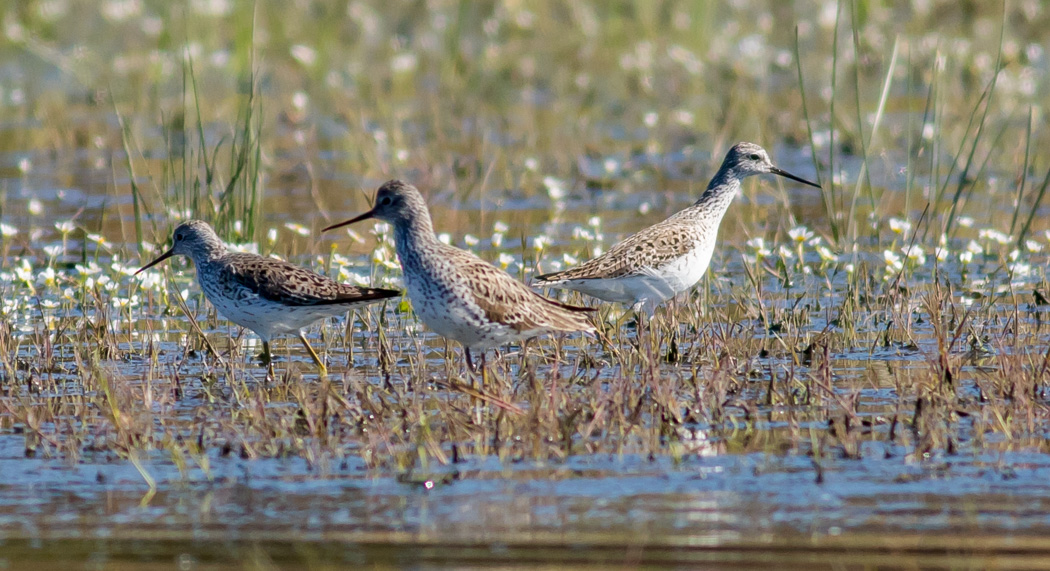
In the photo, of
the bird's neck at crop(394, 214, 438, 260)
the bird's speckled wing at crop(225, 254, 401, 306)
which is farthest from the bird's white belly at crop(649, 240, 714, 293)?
the bird's speckled wing at crop(225, 254, 401, 306)

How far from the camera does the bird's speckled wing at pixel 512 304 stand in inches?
319

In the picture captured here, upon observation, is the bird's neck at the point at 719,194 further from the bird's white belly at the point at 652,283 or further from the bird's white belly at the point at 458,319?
the bird's white belly at the point at 458,319

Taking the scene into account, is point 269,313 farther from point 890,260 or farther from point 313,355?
point 890,260

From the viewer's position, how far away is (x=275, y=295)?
868cm

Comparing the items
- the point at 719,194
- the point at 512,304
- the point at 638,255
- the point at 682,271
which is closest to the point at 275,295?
the point at 512,304

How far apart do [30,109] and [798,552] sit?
14.7m

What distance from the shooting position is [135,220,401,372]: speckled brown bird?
8.62 m

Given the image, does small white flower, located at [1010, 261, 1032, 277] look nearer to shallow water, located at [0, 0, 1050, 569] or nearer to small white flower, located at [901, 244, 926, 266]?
shallow water, located at [0, 0, 1050, 569]

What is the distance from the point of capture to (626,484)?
628 centimetres

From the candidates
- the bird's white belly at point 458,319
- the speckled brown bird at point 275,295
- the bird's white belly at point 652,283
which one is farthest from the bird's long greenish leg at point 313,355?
the bird's white belly at point 652,283

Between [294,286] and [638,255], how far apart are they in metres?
2.20

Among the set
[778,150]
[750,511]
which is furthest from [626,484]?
[778,150]

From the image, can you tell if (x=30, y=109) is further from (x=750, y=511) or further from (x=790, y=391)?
(x=750, y=511)

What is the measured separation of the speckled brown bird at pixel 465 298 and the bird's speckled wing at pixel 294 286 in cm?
28
